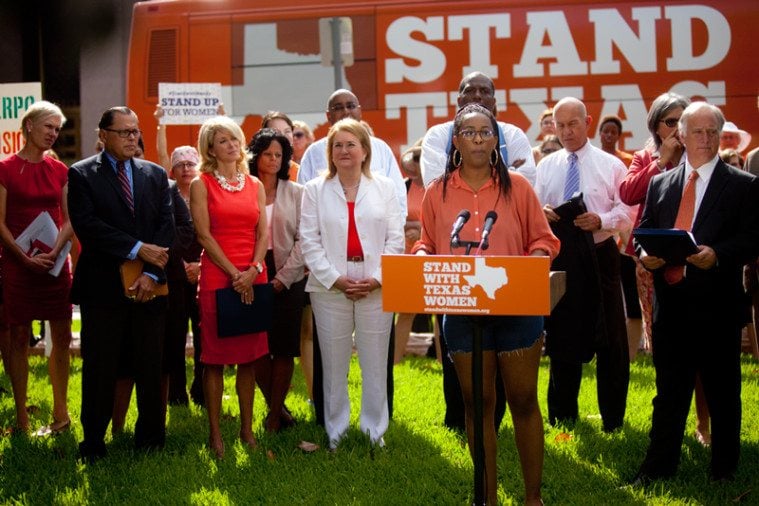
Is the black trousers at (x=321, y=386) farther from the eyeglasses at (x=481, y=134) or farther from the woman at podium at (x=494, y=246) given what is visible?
the eyeglasses at (x=481, y=134)

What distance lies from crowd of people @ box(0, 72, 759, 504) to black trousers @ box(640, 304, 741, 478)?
0.4 inches

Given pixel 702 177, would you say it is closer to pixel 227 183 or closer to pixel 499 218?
pixel 499 218

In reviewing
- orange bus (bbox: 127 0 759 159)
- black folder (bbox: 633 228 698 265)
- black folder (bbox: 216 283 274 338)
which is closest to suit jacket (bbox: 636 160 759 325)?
black folder (bbox: 633 228 698 265)

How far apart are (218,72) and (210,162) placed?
8663mm

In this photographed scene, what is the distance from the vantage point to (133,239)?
633cm

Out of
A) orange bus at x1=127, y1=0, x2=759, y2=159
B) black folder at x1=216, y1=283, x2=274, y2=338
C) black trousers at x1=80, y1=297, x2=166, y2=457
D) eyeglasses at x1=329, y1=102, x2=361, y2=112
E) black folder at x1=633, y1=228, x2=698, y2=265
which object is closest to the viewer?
black folder at x1=633, y1=228, x2=698, y2=265

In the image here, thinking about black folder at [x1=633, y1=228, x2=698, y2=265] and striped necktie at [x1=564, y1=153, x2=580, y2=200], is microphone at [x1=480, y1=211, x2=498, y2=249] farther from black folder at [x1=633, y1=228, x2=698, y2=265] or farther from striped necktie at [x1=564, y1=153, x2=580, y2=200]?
striped necktie at [x1=564, y1=153, x2=580, y2=200]

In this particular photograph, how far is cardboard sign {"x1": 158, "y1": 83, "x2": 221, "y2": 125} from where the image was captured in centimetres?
1059

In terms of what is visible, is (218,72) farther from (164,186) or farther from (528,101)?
(164,186)

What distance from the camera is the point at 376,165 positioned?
23.9ft

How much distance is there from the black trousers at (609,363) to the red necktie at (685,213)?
Result: 4.39 ft

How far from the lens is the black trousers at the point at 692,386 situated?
5605 millimetres

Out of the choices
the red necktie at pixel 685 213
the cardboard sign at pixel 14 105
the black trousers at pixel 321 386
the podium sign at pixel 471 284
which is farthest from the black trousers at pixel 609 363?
the cardboard sign at pixel 14 105

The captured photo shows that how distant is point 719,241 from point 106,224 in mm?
3780
